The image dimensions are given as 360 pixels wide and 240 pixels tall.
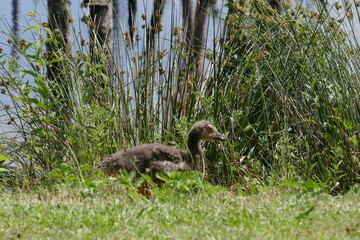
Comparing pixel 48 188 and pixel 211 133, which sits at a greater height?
pixel 211 133

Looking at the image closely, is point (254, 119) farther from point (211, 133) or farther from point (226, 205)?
point (226, 205)

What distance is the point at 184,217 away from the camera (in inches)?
153

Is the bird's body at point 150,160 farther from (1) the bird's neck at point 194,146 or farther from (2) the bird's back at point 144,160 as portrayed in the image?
(1) the bird's neck at point 194,146

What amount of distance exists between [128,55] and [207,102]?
53.2 inches

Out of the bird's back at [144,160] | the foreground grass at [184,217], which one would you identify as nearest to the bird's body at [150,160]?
the bird's back at [144,160]

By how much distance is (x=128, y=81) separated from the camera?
7.14 meters

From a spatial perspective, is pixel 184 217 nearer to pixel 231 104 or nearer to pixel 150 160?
pixel 150 160

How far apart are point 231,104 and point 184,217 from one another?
3.03 meters

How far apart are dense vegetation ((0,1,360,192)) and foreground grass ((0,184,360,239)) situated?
1067 millimetres

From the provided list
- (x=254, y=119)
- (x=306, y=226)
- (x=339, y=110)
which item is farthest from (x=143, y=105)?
(x=306, y=226)

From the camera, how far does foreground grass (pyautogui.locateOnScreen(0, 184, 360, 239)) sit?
3.46m

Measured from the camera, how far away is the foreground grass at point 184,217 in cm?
346

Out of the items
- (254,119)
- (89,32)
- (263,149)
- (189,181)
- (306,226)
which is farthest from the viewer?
(89,32)

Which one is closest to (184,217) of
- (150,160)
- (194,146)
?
(150,160)
